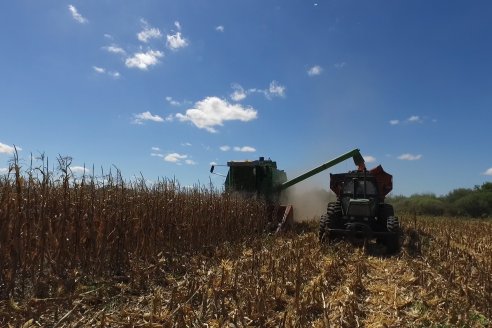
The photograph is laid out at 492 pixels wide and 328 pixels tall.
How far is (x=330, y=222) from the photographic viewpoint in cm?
1088

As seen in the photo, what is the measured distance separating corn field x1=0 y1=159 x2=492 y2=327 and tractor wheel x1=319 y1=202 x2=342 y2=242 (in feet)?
7.13

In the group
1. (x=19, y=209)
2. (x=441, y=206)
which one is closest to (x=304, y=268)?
(x=19, y=209)

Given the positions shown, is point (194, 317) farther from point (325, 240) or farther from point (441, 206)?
point (441, 206)

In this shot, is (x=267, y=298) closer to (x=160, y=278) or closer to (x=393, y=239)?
(x=160, y=278)

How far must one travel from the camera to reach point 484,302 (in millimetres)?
5141

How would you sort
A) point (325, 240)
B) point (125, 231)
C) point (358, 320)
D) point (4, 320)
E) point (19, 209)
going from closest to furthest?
point (4, 320), point (358, 320), point (19, 209), point (125, 231), point (325, 240)

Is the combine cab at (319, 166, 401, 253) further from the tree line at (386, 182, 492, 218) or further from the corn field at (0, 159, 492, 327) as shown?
the tree line at (386, 182, 492, 218)

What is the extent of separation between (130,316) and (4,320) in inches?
43.4

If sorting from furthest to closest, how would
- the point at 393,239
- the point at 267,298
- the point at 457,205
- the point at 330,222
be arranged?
1. the point at 457,205
2. the point at 330,222
3. the point at 393,239
4. the point at 267,298

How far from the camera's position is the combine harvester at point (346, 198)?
1046cm

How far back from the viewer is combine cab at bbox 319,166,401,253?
10.3 meters

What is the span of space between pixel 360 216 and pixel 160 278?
6.21 metres

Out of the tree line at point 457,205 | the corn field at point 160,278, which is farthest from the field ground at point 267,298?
the tree line at point 457,205

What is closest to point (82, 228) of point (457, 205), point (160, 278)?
point (160, 278)
